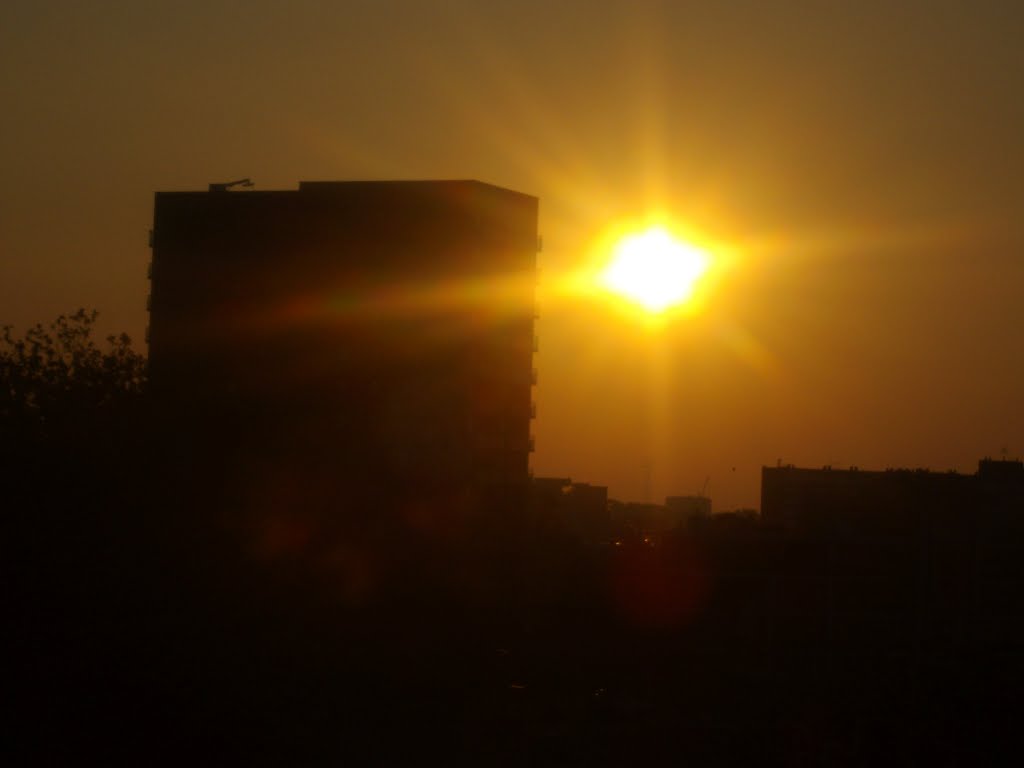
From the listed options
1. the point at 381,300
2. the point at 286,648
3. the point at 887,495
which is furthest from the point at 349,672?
the point at 887,495

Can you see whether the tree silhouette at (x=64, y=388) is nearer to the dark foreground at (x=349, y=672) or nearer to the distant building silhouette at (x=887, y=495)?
the dark foreground at (x=349, y=672)

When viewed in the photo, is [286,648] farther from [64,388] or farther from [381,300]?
[381,300]

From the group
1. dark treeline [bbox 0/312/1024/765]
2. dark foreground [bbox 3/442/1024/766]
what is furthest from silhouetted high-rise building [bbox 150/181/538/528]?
dark treeline [bbox 0/312/1024/765]

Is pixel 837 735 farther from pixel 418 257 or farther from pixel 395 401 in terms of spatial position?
pixel 418 257

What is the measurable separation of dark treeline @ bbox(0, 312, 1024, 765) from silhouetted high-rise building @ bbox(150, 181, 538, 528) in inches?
528

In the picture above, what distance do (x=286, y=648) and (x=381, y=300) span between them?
31.8m

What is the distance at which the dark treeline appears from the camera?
16672mm

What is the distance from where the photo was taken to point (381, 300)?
49.6m

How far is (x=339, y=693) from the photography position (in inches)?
765

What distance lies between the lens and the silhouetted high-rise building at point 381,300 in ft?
156

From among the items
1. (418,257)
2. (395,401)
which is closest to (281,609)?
(395,401)

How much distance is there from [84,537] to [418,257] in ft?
109

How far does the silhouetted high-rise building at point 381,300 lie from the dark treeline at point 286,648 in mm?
13399

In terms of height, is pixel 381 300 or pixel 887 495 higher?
pixel 381 300
